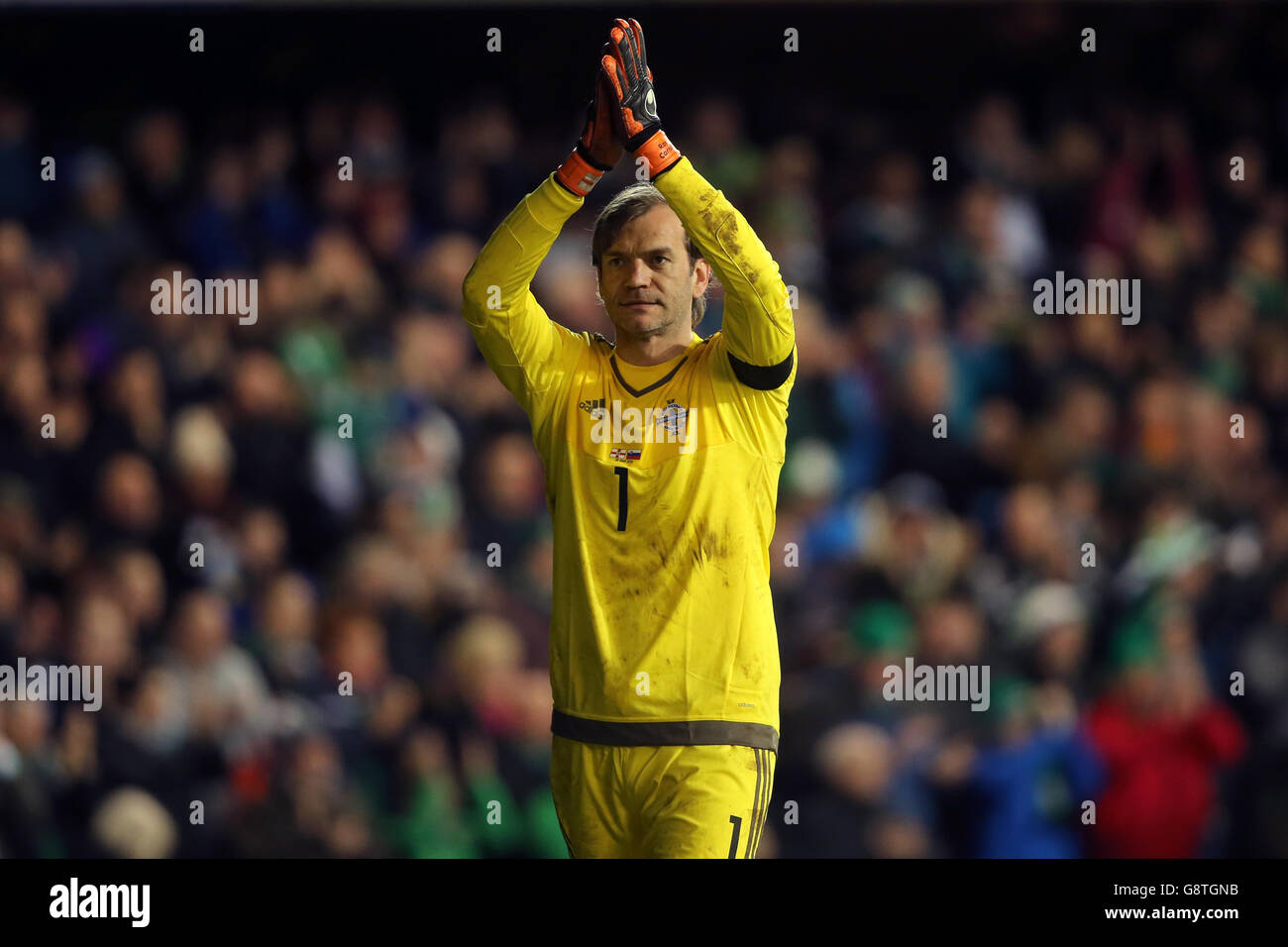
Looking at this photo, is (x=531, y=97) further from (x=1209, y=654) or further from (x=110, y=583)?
(x=1209, y=654)

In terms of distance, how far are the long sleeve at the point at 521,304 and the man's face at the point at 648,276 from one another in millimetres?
161

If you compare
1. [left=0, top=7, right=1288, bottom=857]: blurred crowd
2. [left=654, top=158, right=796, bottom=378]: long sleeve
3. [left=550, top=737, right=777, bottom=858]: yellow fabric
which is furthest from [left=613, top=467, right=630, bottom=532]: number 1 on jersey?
[left=0, top=7, right=1288, bottom=857]: blurred crowd

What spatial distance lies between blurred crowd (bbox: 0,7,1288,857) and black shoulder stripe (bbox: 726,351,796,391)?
2.74 meters

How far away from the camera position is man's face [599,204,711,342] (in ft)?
13.4

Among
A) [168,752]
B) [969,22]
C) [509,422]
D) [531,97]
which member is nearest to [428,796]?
[168,752]

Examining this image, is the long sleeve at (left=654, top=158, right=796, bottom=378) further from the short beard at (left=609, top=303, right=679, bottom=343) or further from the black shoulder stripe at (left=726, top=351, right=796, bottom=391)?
the short beard at (left=609, top=303, right=679, bottom=343)

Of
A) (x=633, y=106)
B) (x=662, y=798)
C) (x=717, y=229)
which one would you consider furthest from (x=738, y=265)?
(x=662, y=798)

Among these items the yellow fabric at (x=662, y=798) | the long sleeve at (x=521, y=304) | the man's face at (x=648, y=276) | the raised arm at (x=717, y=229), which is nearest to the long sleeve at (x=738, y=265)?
the raised arm at (x=717, y=229)

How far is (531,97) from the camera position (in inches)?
288

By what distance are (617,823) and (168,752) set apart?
310 cm

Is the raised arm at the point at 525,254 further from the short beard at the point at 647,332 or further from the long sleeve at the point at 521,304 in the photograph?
the short beard at the point at 647,332

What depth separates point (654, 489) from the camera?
402 centimetres

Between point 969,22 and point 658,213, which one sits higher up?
point 969,22

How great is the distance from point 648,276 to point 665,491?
0.52 m
